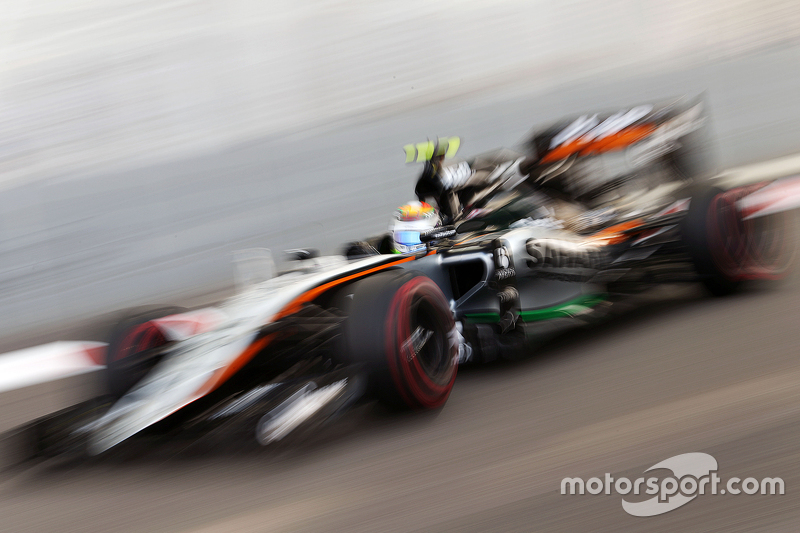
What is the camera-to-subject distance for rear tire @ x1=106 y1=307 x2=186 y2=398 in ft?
9.81

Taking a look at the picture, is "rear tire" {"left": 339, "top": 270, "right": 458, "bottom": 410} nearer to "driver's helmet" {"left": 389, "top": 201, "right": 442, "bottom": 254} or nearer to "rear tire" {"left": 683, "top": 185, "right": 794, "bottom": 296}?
"driver's helmet" {"left": 389, "top": 201, "right": 442, "bottom": 254}

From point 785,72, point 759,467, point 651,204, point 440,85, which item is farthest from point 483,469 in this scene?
point 785,72

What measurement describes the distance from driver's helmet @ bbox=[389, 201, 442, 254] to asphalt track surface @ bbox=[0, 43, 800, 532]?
719mm

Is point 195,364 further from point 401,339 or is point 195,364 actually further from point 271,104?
point 271,104

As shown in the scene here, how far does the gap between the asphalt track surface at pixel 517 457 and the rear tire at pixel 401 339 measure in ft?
0.49

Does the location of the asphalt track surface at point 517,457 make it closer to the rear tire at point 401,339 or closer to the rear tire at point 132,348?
the rear tire at point 401,339

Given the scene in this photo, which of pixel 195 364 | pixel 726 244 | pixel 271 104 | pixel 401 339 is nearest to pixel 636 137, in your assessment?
pixel 726 244

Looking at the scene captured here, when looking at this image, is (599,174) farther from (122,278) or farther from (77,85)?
(77,85)

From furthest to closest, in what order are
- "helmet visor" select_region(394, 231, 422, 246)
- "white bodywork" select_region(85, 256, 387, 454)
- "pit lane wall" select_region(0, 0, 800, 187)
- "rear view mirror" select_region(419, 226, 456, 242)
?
"pit lane wall" select_region(0, 0, 800, 187), "helmet visor" select_region(394, 231, 422, 246), "rear view mirror" select_region(419, 226, 456, 242), "white bodywork" select_region(85, 256, 387, 454)

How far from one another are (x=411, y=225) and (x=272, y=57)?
455 cm

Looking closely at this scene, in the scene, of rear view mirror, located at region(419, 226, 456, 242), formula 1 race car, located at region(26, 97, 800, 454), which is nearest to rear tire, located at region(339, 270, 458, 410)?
formula 1 race car, located at region(26, 97, 800, 454)

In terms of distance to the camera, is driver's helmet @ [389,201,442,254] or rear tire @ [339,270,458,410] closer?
rear tire @ [339,270,458,410]

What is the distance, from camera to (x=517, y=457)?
93.9 inches

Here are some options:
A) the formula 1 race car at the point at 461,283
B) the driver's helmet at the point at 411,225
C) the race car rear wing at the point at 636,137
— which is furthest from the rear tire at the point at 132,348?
the race car rear wing at the point at 636,137
